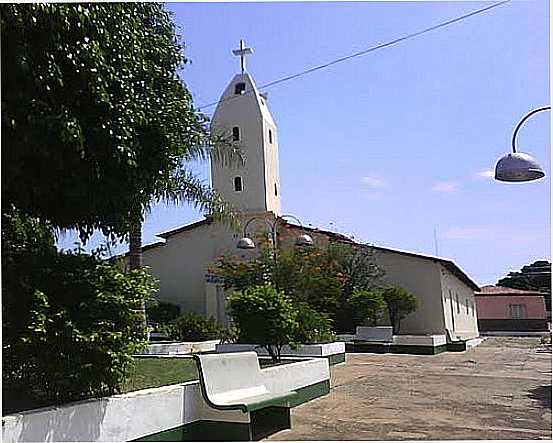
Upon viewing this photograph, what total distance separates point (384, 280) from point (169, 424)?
836 inches

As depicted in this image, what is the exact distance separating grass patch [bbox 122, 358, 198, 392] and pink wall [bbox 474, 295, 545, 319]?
3169cm

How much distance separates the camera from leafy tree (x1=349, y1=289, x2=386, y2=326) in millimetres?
22828

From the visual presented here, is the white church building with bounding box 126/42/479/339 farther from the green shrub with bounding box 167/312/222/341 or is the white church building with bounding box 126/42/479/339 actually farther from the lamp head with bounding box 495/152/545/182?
the lamp head with bounding box 495/152/545/182

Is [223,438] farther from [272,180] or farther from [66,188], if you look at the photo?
[272,180]

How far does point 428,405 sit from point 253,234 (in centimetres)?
1716

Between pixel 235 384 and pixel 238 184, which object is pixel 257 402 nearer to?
pixel 235 384

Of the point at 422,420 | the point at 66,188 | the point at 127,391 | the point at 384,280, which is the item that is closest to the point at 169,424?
the point at 127,391

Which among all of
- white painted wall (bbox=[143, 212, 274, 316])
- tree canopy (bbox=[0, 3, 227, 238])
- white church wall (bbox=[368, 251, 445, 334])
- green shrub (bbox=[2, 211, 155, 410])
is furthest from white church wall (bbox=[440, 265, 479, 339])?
green shrub (bbox=[2, 211, 155, 410])

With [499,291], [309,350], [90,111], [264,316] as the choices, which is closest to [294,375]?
[264,316]

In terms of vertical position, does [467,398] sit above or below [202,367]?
below

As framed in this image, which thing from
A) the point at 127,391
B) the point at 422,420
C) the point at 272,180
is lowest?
the point at 422,420

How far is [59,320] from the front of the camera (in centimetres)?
580

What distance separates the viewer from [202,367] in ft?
23.9

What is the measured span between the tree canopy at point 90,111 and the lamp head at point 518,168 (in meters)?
3.14
